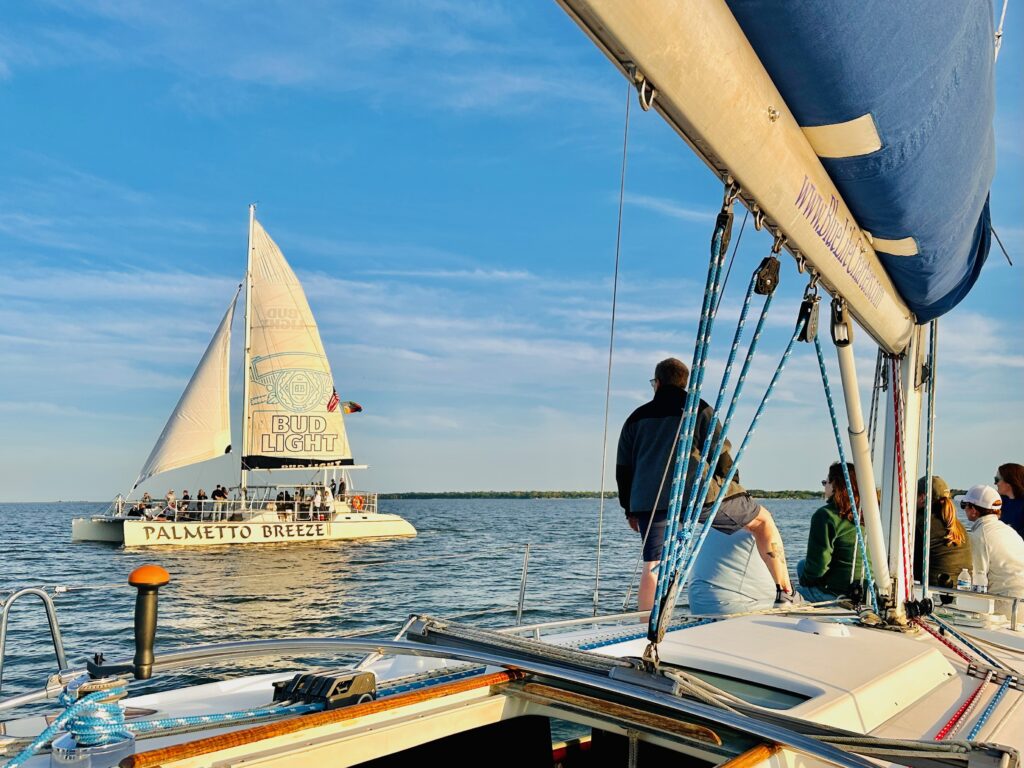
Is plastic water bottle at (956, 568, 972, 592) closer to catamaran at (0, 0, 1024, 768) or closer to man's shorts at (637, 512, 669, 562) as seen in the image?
catamaran at (0, 0, 1024, 768)

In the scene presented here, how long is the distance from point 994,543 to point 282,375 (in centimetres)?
3136

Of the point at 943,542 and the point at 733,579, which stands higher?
the point at 943,542

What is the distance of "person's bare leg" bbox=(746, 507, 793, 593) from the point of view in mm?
4301

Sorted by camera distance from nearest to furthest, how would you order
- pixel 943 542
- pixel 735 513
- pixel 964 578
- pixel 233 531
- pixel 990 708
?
pixel 990 708 < pixel 735 513 < pixel 943 542 < pixel 964 578 < pixel 233 531

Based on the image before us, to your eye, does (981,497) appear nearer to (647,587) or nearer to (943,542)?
(943,542)

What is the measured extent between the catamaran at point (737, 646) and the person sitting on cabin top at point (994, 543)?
6.49 feet

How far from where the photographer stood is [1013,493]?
21.0ft

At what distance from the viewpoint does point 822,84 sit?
5.84 feet

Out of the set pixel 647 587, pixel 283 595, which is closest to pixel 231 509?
pixel 283 595

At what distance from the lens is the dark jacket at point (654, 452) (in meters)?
3.85

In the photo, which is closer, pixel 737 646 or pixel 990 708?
pixel 990 708

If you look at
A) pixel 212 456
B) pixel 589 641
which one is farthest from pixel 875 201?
pixel 212 456

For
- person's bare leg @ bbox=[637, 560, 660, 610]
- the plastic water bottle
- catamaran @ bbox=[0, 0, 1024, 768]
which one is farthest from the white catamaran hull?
catamaran @ bbox=[0, 0, 1024, 768]

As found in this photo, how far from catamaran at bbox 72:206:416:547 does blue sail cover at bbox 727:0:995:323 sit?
31948 millimetres
